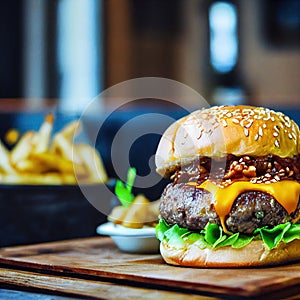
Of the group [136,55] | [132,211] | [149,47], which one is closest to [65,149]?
[132,211]

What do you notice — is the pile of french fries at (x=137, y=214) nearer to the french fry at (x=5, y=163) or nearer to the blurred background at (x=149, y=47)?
the french fry at (x=5, y=163)

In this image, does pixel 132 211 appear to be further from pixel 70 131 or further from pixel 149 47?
pixel 149 47

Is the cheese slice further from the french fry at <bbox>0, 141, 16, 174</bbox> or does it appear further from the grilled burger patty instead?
the french fry at <bbox>0, 141, 16, 174</bbox>

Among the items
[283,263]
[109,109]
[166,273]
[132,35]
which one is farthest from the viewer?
[132,35]

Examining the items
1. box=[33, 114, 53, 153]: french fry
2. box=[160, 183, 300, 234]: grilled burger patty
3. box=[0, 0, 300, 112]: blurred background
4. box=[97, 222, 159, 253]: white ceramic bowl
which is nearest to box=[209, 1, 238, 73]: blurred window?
box=[0, 0, 300, 112]: blurred background

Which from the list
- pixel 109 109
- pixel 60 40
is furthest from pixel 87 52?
pixel 109 109

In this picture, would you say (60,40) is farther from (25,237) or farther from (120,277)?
(120,277)
